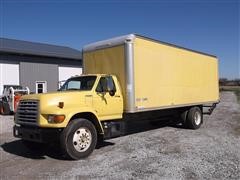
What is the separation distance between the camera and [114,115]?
9523mm

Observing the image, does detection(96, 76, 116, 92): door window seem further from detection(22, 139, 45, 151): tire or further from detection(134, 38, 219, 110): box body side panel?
detection(22, 139, 45, 151): tire

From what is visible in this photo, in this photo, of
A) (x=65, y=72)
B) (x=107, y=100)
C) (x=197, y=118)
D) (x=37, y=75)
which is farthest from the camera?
(x=65, y=72)

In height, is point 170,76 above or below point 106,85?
above

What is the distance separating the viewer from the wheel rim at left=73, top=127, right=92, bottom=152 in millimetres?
8125

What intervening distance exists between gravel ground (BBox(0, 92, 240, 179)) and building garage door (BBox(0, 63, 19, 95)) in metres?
14.1

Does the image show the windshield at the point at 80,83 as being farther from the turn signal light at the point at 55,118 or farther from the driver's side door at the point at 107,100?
the turn signal light at the point at 55,118

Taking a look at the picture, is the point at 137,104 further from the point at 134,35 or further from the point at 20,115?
the point at 20,115

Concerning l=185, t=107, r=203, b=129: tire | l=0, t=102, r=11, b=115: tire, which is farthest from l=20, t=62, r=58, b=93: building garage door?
l=185, t=107, r=203, b=129: tire

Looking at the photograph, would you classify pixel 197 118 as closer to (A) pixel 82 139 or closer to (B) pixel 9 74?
(A) pixel 82 139

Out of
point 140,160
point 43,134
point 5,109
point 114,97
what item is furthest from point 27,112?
point 5,109

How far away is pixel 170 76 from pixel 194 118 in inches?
101

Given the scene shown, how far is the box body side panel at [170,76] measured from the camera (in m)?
10.2

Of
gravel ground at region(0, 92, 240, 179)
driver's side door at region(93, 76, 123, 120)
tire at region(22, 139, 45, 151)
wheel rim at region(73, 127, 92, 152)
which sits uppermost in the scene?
driver's side door at region(93, 76, 123, 120)

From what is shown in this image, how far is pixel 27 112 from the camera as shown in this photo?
8359 mm
